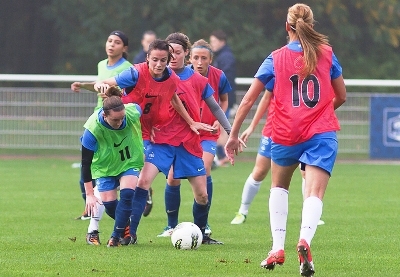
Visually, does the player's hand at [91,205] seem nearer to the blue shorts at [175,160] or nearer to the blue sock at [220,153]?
the blue shorts at [175,160]

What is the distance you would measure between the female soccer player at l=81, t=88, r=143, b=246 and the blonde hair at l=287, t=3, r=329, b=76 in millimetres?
1758

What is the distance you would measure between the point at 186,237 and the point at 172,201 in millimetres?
864

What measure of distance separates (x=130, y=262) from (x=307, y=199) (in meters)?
1.42

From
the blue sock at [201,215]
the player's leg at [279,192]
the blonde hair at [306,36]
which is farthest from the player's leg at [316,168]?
the blue sock at [201,215]

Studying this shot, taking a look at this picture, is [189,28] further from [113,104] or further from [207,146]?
[113,104]

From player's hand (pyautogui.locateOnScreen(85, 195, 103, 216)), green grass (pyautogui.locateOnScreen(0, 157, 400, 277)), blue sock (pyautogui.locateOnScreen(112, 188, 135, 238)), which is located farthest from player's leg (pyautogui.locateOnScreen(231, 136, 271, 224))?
player's hand (pyautogui.locateOnScreen(85, 195, 103, 216))

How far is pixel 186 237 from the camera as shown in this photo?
27.1 ft

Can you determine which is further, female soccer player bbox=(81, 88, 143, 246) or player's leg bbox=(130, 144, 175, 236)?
player's leg bbox=(130, 144, 175, 236)

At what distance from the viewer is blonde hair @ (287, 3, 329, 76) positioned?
6734 millimetres

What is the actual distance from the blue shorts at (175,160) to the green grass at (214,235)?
620 millimetres

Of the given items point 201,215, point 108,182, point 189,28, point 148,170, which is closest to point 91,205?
point 108,182

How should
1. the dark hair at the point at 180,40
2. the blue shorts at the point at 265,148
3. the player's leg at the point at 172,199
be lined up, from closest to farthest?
the dark hair at the point at 180,40 → the player's leg at the point at 172,199 → the blue shorts at the point at 265,148

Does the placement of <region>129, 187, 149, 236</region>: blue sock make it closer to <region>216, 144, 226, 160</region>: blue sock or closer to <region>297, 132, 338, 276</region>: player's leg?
<region>297, 132, 338, 276</region>: player's leg

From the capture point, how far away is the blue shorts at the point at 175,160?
855 centimetres
